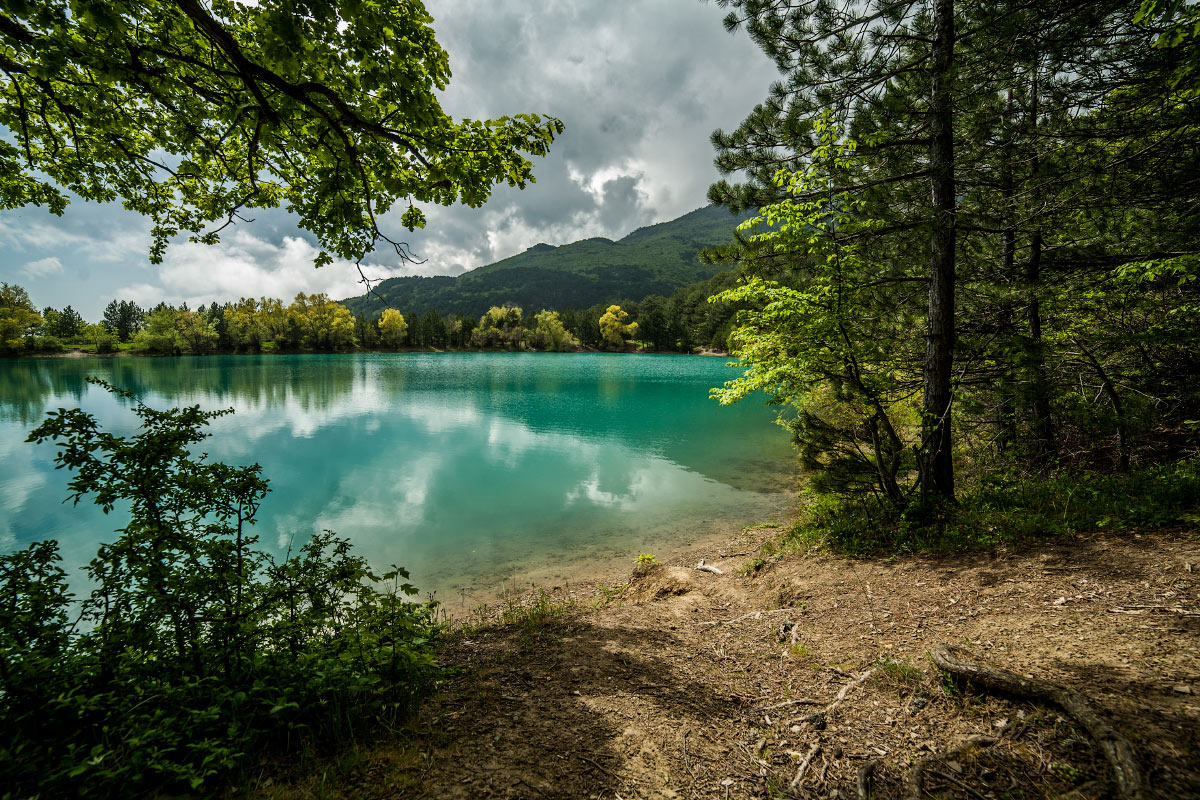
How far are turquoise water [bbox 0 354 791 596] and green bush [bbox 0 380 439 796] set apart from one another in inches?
233

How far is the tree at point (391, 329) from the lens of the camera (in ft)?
364

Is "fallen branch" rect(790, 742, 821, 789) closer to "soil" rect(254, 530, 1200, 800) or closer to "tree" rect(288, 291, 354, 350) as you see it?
"soil" rect(254, 530, 1200, 800)

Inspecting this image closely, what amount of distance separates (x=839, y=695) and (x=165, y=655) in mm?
5540

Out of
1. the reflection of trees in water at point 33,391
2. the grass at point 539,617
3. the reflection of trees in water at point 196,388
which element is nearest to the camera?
the grass at point 539,617

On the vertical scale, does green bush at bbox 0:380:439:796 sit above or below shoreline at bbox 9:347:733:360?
below

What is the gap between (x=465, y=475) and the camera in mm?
17859

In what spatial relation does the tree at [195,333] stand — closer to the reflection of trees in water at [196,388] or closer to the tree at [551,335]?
the reflection of trees in water at [196,388]

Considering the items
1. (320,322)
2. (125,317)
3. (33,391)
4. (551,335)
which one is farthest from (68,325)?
(551,335)

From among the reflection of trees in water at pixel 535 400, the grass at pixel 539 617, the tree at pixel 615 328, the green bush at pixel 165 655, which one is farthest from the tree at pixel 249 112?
the tree at pixel 615 328

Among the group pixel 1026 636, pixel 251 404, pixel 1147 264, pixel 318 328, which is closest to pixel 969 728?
pixel 1026 636

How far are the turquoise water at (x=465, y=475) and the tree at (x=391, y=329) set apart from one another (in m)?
74.7

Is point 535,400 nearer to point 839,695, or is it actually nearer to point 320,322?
point 839,695

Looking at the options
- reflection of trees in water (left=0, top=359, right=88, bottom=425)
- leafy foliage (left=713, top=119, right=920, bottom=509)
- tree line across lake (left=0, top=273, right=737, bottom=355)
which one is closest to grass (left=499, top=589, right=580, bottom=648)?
leafy foliage (left=713, top=119, right=920, bottom=509)

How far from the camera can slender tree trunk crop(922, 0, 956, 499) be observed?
6.73 metres
